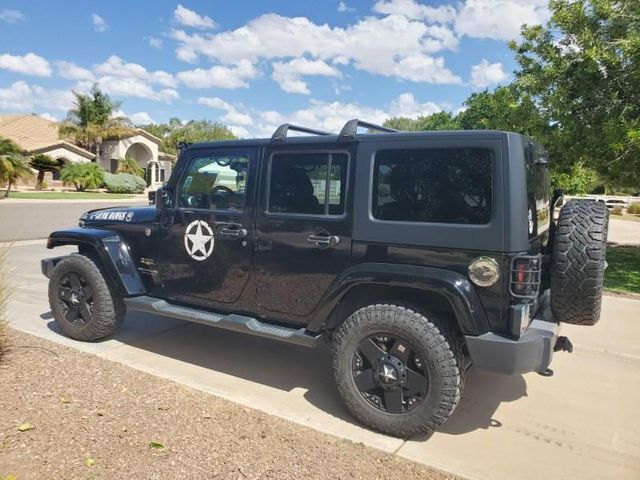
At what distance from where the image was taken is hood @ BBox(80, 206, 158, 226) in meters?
4.61

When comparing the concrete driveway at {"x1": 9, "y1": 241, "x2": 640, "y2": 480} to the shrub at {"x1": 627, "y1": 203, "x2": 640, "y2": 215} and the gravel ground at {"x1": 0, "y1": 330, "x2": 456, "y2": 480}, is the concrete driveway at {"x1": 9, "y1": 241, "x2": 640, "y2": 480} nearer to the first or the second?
the gravel ground at {"x1": 0, "y1": 330, "x2": 456, "y2": 480}

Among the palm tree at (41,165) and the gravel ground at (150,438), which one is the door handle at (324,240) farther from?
the palm tree at (41,165)

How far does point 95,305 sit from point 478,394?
11.4ft

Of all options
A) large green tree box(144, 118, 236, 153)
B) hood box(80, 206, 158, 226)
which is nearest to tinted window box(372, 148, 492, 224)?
hood box(80, 206, 158, 226)

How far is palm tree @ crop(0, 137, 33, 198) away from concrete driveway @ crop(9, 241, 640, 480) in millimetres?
24944

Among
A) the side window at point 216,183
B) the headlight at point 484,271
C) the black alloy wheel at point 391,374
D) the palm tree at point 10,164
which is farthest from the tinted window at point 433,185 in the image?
the palm tree at point 10,164

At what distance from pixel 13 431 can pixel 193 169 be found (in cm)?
238

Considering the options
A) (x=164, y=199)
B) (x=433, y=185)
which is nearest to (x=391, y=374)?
(x=433, y=185)

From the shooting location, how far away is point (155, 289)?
15.1 ft

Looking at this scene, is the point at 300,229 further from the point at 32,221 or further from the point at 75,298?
the point at 32,221

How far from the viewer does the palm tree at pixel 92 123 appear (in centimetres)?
4484

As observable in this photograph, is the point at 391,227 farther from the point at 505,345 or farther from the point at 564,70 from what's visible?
the point at 564,70

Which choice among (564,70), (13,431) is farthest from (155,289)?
A: (564,70)

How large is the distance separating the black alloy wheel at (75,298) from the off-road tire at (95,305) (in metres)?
0.04
